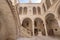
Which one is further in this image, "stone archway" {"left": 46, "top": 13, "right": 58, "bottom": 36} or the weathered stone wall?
"stone archway" {"left": 46, "top": 13, "right": 58, "bottom": 36}

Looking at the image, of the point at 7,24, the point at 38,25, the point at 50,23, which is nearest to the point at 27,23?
the point at 38,25

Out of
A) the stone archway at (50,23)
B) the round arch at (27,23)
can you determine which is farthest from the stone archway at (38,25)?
the stone archway at (50,23)

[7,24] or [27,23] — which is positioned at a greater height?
[7,24]

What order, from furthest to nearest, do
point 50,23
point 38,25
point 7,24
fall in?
point 38,25 < point 50,23 < point 7,24

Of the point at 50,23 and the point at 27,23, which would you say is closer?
the point at 50,23

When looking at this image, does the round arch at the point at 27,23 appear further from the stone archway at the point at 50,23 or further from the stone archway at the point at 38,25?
the stone archway at the point at 50,23

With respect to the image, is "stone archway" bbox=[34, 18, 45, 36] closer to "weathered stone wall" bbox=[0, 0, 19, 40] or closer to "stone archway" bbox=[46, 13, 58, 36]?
"stone archway" bbox=[46, 13, 58, 36]

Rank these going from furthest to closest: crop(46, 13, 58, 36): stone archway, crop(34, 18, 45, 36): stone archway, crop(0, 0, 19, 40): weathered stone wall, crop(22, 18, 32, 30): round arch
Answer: crop(22, 18, 32, 30): round arch < crop(34, 18, 45, 36): stone archway < crop(46, 13, 58, 36): stone archway < crop(0, 0, 19, 40): weathered stone wall

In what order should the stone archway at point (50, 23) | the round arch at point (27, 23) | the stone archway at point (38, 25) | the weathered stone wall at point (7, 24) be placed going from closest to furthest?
the weathered stone wall at point (7, 24) < the stone archway at point (50, 23) < the stone archway at point (38, 25) < the round arch at point (27, 23)

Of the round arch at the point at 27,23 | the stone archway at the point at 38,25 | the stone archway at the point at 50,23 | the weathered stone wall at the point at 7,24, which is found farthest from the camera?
the round arch at the point at 27,23

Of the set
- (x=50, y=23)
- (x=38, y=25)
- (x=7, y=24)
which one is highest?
(x=7, y=24)

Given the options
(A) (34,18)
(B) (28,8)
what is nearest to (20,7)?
(B) (28,8)

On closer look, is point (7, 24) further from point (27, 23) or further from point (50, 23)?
point (27, 23)

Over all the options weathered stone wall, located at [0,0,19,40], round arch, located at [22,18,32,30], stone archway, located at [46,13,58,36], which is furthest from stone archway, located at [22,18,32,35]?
weathered stone wall, located at [0,0,19,40]
